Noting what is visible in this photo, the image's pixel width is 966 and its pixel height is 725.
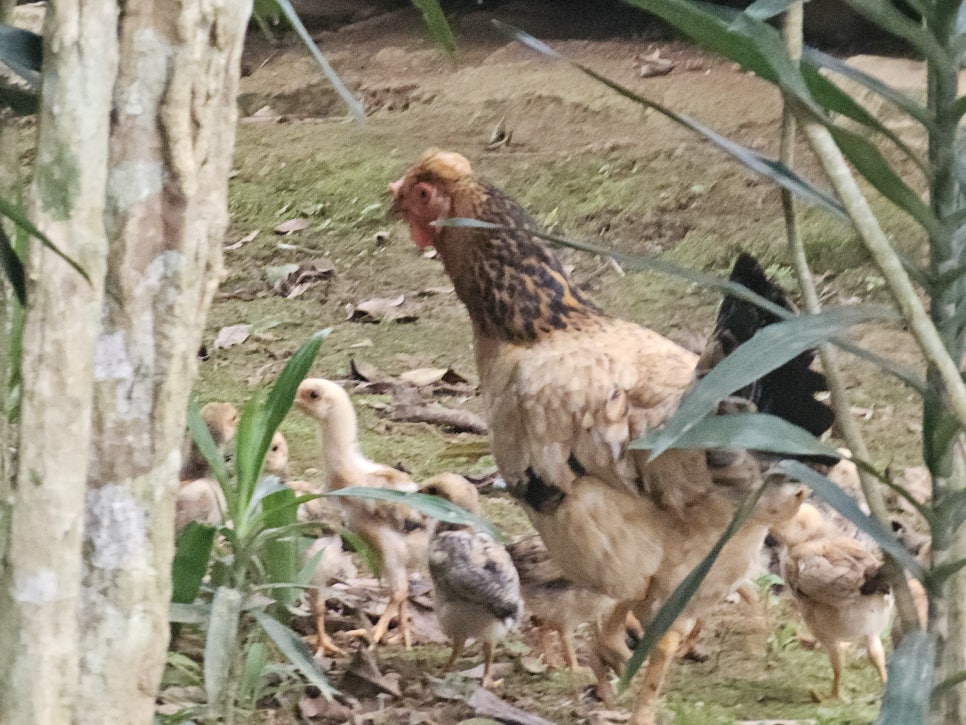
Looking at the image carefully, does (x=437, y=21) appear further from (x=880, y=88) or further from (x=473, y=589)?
(x=473, y=589)

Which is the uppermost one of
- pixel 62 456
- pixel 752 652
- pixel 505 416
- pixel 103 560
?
pixel 62 456

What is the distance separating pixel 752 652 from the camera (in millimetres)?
2789

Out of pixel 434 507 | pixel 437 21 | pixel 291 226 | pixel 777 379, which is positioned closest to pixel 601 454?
pixel 777 379

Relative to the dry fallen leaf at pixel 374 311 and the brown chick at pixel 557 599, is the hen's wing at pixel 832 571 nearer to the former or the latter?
the brown chick at pixel 557 599

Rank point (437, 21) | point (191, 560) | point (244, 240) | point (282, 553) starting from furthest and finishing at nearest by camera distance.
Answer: point (244, 240) → point (282, 553) → point (191, 560) → point (437, 21)

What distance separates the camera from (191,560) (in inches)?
78.6

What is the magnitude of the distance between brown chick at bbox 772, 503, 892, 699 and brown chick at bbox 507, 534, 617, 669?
0.43 meters

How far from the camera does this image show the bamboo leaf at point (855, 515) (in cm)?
134

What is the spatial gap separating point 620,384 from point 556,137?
144 inches

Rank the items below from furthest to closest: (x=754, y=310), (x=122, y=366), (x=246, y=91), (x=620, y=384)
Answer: (x=246, y=91) → (x=620, y=384) → (x=754, y=310) → (x=122, y=366)

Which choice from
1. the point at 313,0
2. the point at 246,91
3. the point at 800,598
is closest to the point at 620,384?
the point at 800,598

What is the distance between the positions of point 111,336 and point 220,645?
2.76ft

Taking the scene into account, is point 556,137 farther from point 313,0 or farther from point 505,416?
point 505,416

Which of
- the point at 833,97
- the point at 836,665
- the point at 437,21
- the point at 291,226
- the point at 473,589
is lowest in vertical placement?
the point at 836,665
